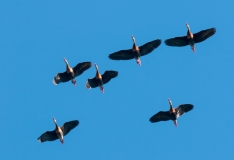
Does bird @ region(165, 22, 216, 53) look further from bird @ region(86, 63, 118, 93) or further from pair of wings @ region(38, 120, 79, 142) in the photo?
pair of wings @ region(38, 120, 79, 142)

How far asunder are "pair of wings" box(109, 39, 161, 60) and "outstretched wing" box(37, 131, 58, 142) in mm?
7243

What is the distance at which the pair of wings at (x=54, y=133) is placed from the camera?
7288cm

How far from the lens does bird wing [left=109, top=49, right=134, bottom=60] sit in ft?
241

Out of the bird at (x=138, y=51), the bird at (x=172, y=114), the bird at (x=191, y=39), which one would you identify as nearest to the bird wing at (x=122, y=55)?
the bird at (x=138, y=51)

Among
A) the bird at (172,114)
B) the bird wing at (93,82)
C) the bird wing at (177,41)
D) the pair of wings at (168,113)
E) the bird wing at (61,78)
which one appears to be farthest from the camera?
the bird wing at (93,82)

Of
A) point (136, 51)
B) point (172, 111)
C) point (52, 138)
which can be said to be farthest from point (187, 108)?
point (52, 138)

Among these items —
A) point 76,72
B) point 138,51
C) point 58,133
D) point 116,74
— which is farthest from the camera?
point 116,74

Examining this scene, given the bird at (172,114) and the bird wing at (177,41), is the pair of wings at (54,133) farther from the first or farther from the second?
the bird wing at (177,41)

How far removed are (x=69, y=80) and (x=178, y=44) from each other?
8.68 metres

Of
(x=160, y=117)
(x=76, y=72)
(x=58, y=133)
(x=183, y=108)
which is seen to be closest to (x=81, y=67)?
(x=76, y=72)

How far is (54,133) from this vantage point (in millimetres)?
72938

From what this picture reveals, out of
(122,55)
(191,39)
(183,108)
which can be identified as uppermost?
(122,55)

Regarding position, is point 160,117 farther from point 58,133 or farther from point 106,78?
point 58,133

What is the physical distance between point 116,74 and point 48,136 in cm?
697
